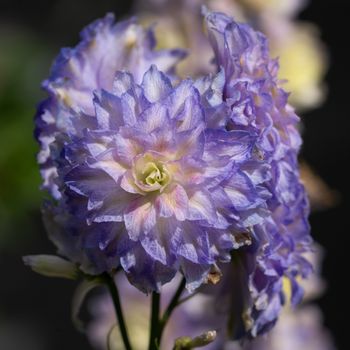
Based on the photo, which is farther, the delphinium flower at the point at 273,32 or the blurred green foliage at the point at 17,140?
the blurred green foliage at the point at 17,140

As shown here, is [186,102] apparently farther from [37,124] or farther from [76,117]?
[37,124]

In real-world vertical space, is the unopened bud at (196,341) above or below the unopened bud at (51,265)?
below

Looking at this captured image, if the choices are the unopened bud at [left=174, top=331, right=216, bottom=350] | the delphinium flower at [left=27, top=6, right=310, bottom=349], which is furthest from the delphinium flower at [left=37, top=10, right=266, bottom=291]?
the unopened bud at [left=174, top=331, right=216, bottom=350]

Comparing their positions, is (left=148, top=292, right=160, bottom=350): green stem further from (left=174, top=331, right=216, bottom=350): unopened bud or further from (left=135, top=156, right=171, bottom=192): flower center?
(left=135, top=156, right=171, bottom=192): flower center

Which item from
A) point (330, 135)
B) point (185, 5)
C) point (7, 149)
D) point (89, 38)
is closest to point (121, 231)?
point (89, 38)

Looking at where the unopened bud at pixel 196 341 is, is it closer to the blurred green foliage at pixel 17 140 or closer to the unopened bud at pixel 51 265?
the unopened bud at pixel 51 265

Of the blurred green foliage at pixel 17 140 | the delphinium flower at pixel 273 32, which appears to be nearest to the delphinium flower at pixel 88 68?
the delphinium flower at pixel 273 32

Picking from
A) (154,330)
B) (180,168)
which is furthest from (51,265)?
(180,168)

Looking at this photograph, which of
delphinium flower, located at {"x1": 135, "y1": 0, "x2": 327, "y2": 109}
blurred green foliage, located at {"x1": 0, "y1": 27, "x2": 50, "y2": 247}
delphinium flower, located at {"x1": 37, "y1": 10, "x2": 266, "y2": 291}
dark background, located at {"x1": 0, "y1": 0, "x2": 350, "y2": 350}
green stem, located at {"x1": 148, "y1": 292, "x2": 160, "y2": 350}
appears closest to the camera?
delphinium flower, located at {"x1": 37, "y1": 10, "x2": 266, "y2": 291}

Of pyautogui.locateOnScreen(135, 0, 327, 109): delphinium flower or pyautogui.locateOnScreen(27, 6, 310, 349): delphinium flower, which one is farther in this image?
pyautogui.locateOnScreen(135, 0, 327, 109): delphinium flower

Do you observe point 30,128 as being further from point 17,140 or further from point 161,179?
point 161,179
